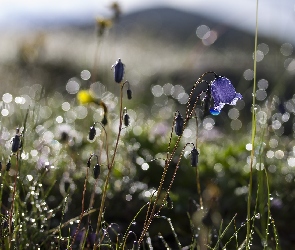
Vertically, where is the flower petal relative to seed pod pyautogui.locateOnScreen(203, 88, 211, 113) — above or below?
above

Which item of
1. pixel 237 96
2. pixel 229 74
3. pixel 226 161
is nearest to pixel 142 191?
pixel 226 161

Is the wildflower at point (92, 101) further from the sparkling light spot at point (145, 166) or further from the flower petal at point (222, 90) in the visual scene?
the sparkling light spot at point (145, 166)

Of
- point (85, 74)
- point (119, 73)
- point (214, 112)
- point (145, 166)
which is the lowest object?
point (145, 166)

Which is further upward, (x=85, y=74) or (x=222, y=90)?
(x=85, y=74)

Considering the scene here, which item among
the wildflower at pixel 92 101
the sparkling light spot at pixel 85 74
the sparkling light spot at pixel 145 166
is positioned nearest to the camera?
the wildflower at pixel 92 101

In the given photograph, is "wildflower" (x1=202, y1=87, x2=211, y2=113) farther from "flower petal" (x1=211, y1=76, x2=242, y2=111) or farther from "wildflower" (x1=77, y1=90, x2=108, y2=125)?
"wildflower" (x1=77, y1=90, x2=108, y2=125)

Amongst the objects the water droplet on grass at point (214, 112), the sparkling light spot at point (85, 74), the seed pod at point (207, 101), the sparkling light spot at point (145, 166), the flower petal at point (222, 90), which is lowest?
the sparkling light spot at point (145, 166)

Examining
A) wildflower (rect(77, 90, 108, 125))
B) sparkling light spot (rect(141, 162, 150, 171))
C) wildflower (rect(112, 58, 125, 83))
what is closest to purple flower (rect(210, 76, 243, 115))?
wildflower (rect(112, 58, 125, 83))

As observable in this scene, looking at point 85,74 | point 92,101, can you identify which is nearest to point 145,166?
point 92,101

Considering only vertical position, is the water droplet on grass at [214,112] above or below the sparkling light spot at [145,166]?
above

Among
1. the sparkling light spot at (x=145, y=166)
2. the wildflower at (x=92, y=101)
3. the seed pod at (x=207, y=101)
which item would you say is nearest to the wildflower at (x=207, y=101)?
the seed pod at (x=207, y=101)

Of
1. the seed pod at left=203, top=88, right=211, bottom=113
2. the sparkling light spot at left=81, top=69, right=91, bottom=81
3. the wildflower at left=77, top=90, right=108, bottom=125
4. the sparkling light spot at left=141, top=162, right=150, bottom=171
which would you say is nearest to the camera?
the seed pod at left=203, top=88, right=211, bottom=113

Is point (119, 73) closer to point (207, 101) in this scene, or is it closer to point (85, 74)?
point (207, 101)
